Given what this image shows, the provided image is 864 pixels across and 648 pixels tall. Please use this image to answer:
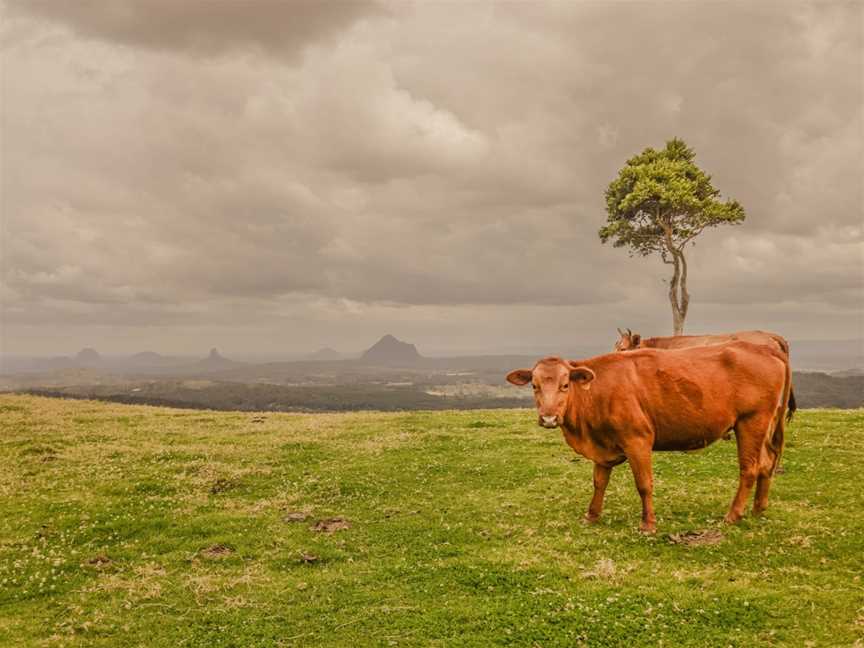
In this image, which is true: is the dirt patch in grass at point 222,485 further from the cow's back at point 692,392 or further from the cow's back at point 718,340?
the cow's back at point 718,340

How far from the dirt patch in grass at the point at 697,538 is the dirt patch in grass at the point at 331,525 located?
884cm

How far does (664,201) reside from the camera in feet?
142

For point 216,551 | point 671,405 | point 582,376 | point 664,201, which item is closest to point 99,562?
point 216,551

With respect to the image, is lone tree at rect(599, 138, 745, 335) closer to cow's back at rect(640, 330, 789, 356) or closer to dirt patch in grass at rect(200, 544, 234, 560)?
cow's back at rect(640, 330, 789, 356)

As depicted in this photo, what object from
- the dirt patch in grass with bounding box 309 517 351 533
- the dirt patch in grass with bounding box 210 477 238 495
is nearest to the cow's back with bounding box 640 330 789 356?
the dirt patch in grass with bounding box 309 517 351 533

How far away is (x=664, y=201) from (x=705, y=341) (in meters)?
24.4

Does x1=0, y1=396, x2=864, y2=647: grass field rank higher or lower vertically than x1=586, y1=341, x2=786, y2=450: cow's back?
lower

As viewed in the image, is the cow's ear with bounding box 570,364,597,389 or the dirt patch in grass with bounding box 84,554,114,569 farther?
the dirt patch in grass with bounding box 84,554,114,569

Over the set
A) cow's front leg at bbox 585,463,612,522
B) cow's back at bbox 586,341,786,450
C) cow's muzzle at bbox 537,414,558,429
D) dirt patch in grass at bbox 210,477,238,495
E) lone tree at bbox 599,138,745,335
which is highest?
lone tree at bbox 599,138,745,335

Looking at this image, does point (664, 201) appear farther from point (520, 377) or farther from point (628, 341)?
point (520, 377)

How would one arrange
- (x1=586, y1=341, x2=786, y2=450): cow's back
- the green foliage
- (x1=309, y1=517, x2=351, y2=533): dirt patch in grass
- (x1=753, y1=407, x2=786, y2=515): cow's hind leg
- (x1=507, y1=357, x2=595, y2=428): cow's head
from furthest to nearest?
the green foliage → (x1=309, y1=517, x2=351, y2=533): dirt patch in grass → (x1=753, y1=407, x2=786, y2=515): cow's hind leg → (x1=586, y1=341, x2=786, y2=450): cow's back → (x1=507, y1=357, x2=595, y2=428): cow's head

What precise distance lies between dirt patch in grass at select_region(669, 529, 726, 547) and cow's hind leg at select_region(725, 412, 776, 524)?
35.4 inches

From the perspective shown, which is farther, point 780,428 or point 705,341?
point 705,341

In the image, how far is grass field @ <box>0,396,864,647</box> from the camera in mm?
9617
